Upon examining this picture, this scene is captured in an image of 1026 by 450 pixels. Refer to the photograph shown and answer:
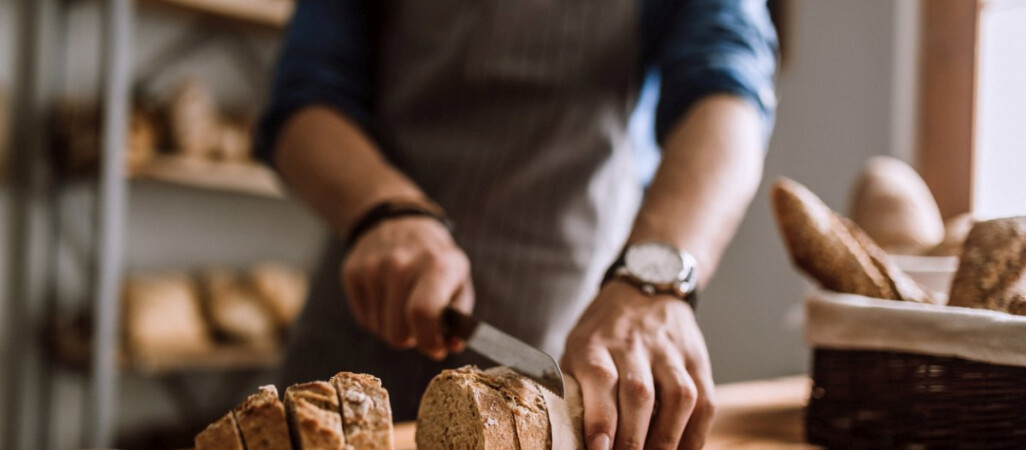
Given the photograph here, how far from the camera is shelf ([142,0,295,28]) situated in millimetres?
1980

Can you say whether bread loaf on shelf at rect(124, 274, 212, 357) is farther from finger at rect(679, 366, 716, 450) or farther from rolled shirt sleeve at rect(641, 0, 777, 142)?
finger at rect(679, 366, 716, 450)

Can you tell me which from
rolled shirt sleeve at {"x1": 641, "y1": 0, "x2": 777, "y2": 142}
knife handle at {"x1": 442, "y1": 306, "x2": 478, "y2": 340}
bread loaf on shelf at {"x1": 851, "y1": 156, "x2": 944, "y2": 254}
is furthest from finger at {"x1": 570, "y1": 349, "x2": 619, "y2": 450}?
bread loaf on shelf at {"x1": 851, "y1": 156, "x2": 944, "y2": 254}

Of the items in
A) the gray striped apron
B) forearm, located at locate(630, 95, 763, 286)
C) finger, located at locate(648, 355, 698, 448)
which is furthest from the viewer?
the gray striped apron

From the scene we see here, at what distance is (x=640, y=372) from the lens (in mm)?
558

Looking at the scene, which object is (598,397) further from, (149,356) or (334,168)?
(149,356)

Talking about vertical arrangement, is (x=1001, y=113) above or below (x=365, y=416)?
above

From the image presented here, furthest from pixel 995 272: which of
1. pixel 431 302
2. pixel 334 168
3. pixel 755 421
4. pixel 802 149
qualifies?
pixel 802 149

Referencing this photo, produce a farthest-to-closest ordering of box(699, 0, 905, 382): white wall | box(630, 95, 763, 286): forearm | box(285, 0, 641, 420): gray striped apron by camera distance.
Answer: box(699, 0, 905, 382): white wall → box(285, 0, 641, 420): gray striped apron → box(630, 95, 763, 286): forearm

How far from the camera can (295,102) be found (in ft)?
3.41

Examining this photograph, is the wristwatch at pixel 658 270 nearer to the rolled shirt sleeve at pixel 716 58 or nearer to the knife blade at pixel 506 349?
the knife blade at pixel 506 349

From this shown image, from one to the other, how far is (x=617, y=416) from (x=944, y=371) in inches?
11.6

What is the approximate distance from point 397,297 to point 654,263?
0.24m

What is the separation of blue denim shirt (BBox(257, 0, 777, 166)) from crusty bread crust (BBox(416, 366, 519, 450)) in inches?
19.6

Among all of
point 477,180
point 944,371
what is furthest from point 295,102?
point 944,371
